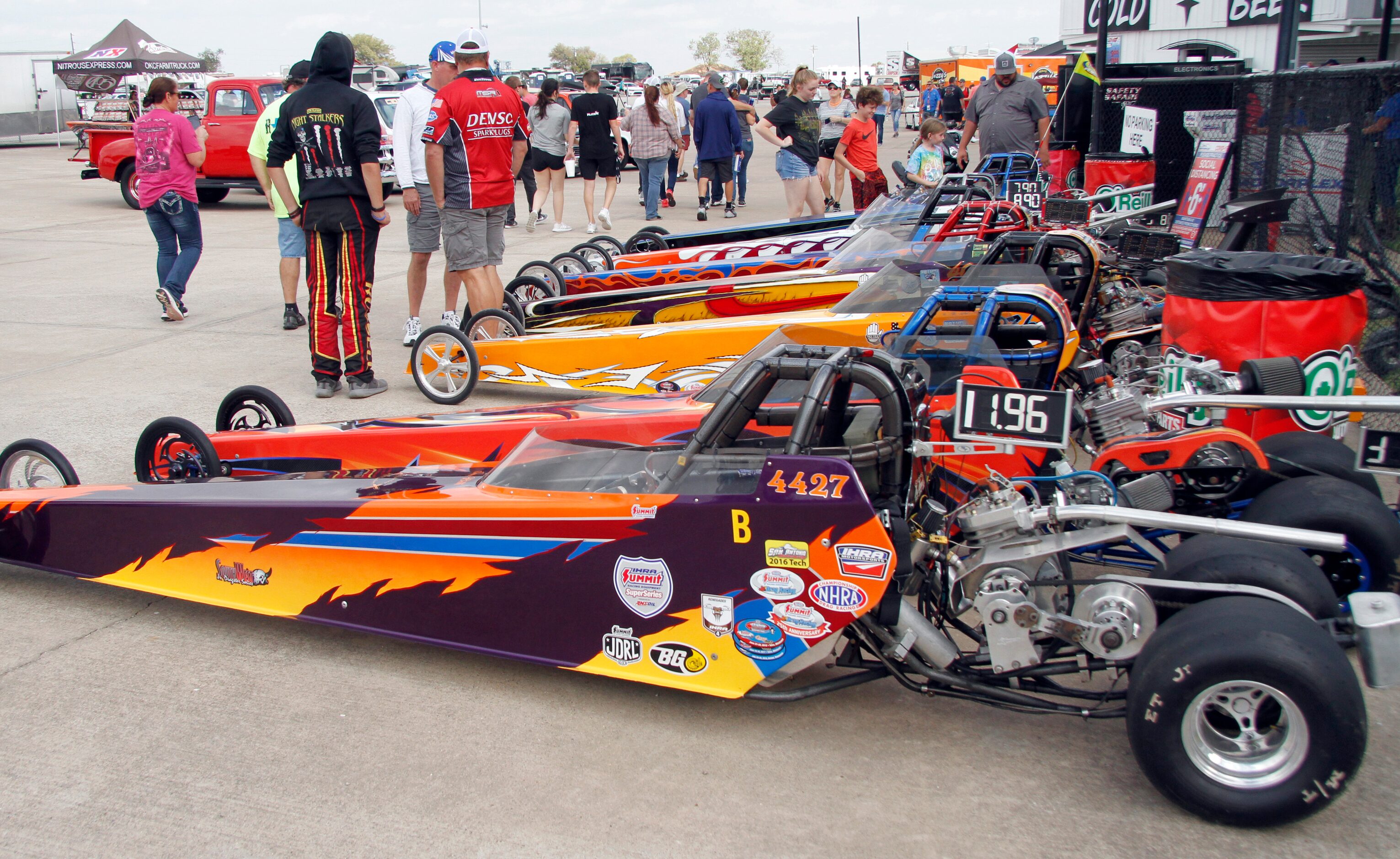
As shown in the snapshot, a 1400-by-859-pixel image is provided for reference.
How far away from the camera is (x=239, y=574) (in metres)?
3.57

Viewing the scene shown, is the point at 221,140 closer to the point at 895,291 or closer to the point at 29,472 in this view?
the point at 29,472

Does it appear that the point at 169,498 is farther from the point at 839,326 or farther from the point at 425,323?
the point at 425,323

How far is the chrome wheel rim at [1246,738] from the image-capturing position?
7.93ft

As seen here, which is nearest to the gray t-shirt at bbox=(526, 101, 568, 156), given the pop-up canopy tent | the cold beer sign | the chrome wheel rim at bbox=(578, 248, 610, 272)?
the chrome wheel rim at bbox=(578, 248, 610, 272)

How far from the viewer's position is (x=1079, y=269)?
6000 millimetres

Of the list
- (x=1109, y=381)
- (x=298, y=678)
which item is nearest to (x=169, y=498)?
(x=298, y=678)

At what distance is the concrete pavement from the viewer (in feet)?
8.41

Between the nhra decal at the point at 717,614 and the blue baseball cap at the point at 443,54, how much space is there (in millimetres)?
5420

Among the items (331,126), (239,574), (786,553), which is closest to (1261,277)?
(786,553)

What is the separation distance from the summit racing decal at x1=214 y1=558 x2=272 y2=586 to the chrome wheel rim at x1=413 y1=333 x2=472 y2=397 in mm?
2747

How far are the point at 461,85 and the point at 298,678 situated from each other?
4.50 meters

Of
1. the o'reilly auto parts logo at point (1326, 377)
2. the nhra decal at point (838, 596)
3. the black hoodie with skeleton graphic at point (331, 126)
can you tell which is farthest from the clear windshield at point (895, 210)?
the nhra decal at point (838, 596)

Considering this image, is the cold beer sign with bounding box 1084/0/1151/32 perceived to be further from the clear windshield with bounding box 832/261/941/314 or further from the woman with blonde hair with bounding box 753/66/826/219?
the clear windshield with bounding box 832/261/941/314

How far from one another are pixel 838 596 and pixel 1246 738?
107 cm
